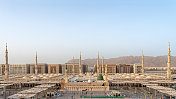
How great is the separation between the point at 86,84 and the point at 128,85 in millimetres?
10351

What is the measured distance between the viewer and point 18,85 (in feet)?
139

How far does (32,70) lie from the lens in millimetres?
102500

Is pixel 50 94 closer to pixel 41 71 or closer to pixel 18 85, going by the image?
pixel 18 85

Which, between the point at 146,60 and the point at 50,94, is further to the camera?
the point at 146,60

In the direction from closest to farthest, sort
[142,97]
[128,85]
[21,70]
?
1. [142,97]
2. [128,85]
3. [21,70]

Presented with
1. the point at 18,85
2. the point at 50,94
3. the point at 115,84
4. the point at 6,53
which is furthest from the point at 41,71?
the point at 50,94

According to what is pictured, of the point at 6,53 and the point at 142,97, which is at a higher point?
the point at 6,53

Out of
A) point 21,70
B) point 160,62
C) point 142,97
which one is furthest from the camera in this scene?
point 160,62

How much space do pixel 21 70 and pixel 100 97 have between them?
81.3 meters

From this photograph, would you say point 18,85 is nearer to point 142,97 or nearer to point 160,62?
point 142,97

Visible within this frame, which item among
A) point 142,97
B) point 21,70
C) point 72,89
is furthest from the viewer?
point 21,70

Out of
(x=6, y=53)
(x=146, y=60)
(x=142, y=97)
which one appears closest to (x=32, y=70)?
(x=6, y=53)

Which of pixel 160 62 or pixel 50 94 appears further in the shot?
pixel 160 62

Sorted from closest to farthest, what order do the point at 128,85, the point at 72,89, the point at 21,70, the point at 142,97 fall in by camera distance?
the point at 142,97, the point at 72,89, the point at 128,85, the point at 21,70
